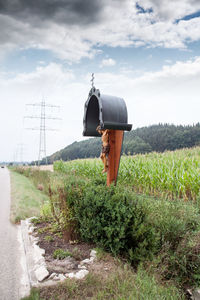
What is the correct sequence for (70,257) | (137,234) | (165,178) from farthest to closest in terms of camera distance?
(165,178) → (70,257) → (137,234)

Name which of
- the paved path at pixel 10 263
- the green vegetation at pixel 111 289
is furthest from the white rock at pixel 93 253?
the paved path at pixel 10 263

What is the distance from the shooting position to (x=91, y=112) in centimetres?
586

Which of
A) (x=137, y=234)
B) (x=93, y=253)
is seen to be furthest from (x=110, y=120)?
(x=93, y=253)

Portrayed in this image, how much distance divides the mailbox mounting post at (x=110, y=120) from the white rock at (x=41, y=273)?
218 centimetres

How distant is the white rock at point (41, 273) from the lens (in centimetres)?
314

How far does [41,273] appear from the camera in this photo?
321cm

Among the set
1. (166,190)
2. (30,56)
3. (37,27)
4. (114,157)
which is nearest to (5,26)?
(37,27)

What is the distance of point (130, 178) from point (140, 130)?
3582 centimetres

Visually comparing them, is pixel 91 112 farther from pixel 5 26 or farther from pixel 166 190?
pixel 166 190

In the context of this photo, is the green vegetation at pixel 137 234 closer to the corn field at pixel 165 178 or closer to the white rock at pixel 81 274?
the white rock at pixel 81 274

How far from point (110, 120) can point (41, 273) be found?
275cm

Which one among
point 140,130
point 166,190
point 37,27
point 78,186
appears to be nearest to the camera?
point 78,186

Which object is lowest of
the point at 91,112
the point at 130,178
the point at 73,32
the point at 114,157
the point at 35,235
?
the point at 35,235

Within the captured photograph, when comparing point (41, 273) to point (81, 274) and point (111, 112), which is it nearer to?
point (81, 274)
